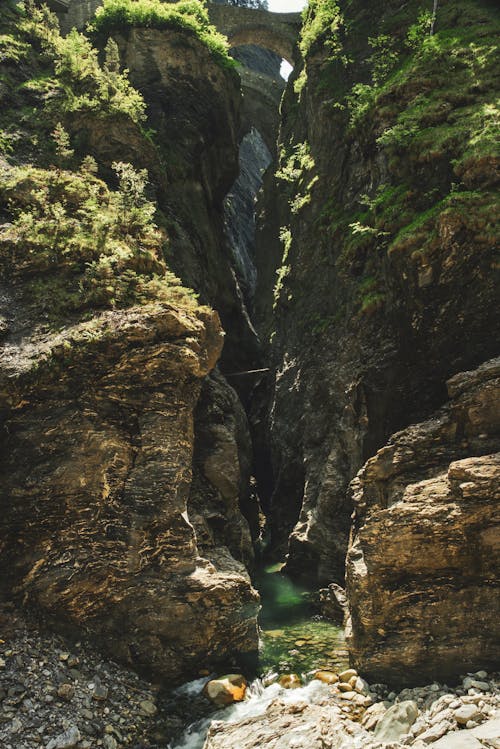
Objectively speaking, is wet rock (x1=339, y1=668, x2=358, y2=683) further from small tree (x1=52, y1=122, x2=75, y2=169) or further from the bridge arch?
the bridge arch

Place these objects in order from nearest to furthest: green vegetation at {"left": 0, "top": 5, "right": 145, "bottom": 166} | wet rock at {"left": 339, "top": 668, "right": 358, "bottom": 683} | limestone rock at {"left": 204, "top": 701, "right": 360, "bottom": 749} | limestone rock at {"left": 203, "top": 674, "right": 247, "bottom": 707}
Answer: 1. limestone rock at {"left": 204, "top": 701, "right": 360, "bottom": 749}
2. limestone rock at {"left": 203, "top": 674, "right": 247, "bottom": 707}
3. wet rock at {"left": 339, "top": 668, "right": 358, "bottom": 683}
4. green vegetation at {"left": 0, "top": 5, "right": 145, "bottom": 166}

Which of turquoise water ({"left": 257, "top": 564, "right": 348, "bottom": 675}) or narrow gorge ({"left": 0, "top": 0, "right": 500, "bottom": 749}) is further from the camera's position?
turquoise water ({"left": 257, "top": 564, "right": 348, "bottom": 675})

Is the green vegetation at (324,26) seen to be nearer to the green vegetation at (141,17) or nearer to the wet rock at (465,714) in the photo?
the green vegetation at (141,17)

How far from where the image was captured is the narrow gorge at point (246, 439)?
30.7 feet

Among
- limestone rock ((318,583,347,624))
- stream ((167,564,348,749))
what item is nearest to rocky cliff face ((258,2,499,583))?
limestone rock ((318,583,347,624))

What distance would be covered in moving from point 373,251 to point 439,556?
34.7 feet

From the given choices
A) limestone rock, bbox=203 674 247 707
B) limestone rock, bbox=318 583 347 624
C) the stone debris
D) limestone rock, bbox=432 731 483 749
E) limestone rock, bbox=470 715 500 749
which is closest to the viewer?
limestone rock, bbox=470 715 500 749

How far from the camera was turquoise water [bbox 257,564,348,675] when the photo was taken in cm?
1151

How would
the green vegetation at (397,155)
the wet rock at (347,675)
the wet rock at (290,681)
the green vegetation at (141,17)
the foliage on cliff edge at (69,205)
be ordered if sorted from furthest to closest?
the green vegetation at (141,17), the foliage on cliff edge at (69,205), the green vegetation at (397,155), the wet rock at (290,681), the wet rock at (347,675)

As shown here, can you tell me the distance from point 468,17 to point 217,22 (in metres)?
28.0

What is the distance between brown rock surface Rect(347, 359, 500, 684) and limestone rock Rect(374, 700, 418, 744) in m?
1.94

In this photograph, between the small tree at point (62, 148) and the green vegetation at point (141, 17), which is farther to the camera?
the green vegetation at point (141, 17)

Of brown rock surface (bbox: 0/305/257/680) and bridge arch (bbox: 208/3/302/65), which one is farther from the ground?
bridge arch (bbox: 208/3/302/65)

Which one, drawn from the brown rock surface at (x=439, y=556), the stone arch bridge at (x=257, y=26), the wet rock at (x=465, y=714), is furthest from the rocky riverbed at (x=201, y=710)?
the stone arch bridge at (x=257, y=26)
